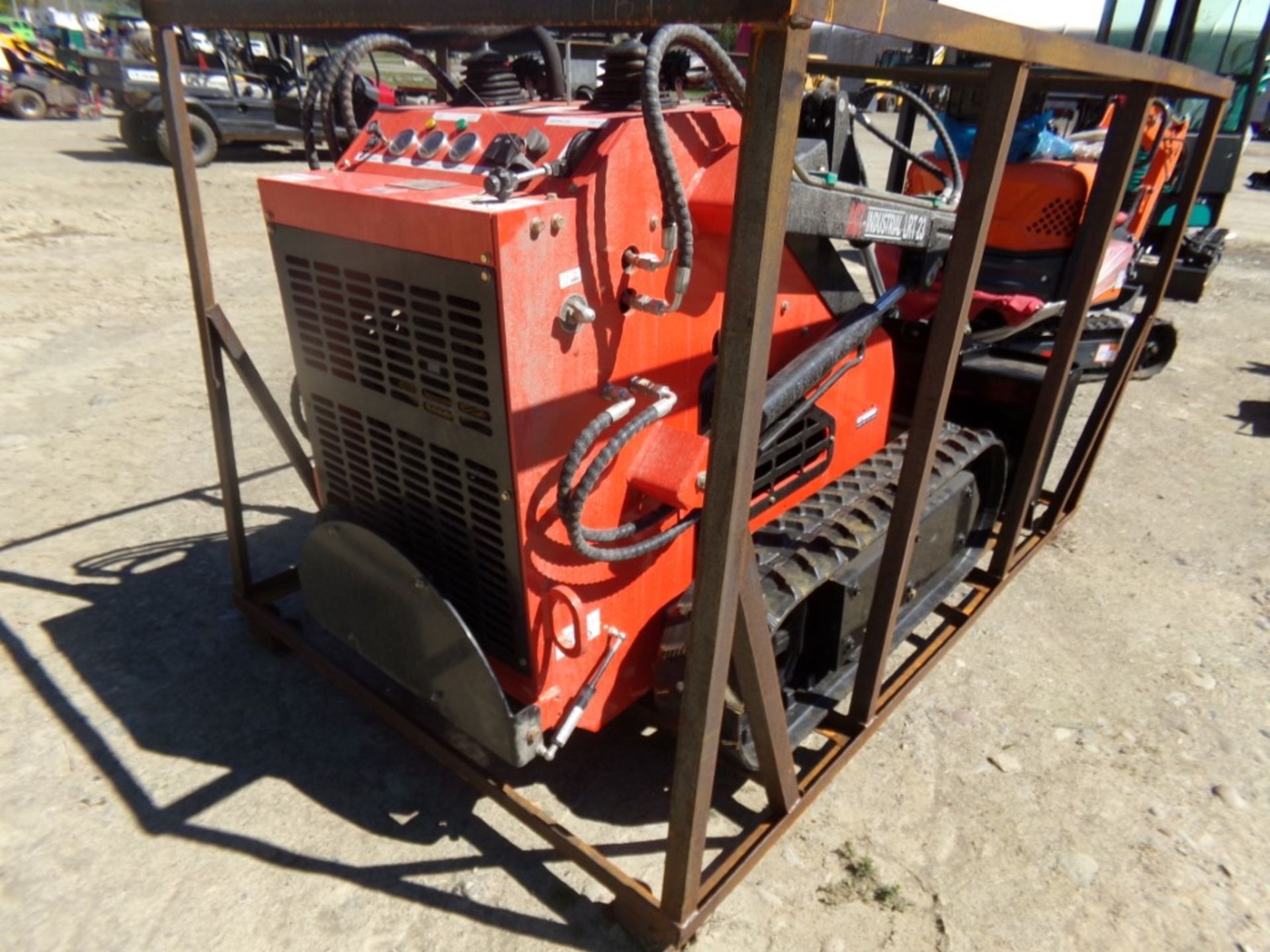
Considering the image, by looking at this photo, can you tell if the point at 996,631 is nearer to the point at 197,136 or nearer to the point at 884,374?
the point at 884,374

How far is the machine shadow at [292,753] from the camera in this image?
7.47ft

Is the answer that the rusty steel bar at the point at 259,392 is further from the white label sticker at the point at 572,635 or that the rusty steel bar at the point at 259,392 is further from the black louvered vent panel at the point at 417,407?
the white label sticker at the point at 572,635

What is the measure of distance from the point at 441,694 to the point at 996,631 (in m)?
2.17

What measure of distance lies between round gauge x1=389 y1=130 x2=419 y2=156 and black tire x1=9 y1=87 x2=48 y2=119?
20.3 m

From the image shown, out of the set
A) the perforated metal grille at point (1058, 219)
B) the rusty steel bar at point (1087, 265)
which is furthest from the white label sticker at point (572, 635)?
the perforated metal grille at point (1058, 219)

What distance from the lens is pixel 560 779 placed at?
2.57 m

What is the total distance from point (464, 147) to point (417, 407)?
25.4 inches

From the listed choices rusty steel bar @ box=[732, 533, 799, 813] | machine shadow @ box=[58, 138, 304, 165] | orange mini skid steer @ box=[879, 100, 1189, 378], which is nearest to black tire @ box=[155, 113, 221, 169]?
machine shadow @ box=[58, 138, 304, 165]

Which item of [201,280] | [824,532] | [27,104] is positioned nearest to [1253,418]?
[824,532]

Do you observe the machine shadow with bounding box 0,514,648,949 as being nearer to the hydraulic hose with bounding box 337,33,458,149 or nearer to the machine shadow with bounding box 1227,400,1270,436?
the hydraulic hose with bounding box 337,33,458,149

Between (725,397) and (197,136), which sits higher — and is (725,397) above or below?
above

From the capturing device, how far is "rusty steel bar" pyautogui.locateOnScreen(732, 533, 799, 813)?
5.95 feet

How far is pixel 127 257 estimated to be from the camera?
783cm

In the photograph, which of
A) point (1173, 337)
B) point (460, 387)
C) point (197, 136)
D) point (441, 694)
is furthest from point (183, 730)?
point (197, 136)
